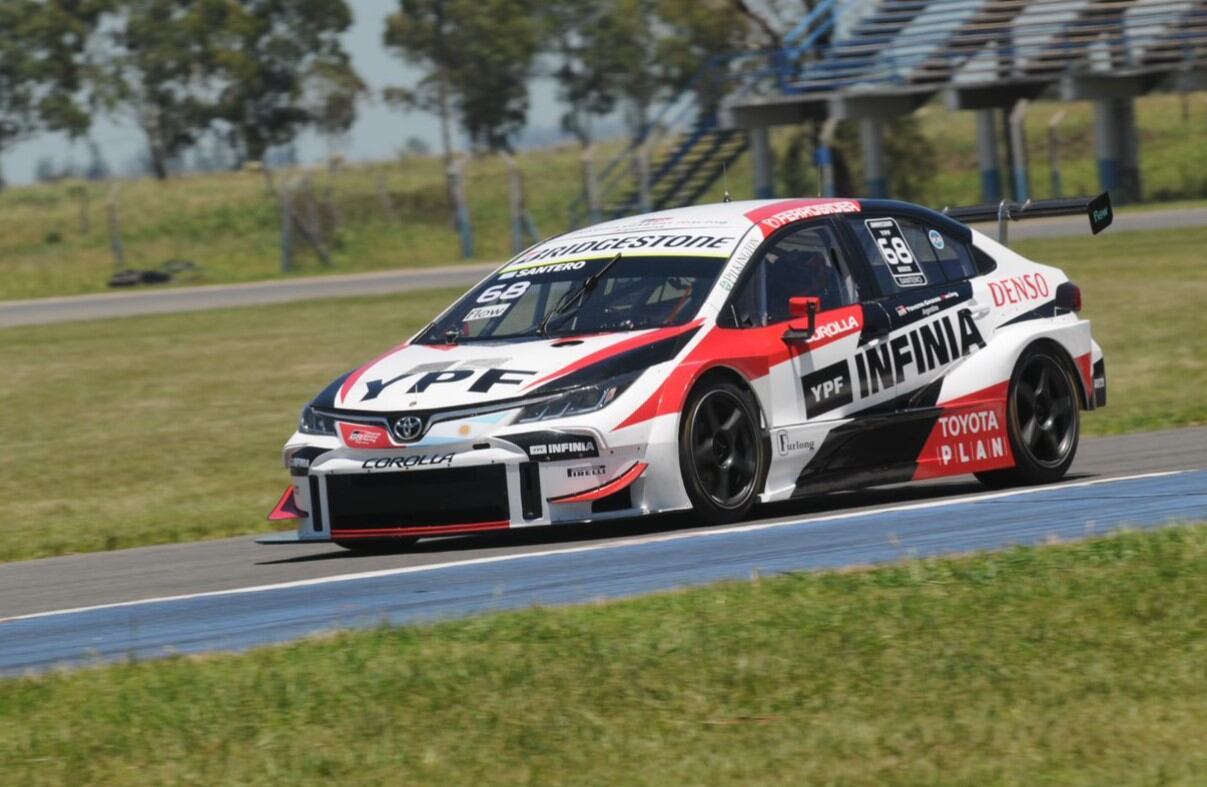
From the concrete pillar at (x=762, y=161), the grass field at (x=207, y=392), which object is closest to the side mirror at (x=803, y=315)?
the grass field at (x=207, y=392)

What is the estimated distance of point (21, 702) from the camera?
5586 millimetres

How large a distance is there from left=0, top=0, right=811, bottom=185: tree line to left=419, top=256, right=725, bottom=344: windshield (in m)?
59.0

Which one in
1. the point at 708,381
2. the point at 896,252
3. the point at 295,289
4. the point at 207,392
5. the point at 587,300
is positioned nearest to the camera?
the point at 708,381

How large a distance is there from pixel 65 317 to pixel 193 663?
82.3ft

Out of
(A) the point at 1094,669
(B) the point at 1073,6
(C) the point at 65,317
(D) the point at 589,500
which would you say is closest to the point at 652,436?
(D) the point at 589,500

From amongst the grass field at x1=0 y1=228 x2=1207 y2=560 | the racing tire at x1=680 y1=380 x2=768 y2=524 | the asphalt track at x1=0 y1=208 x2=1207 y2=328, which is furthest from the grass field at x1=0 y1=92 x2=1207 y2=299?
the racing tire at x1=680 y1=380 x2=768 y2=524

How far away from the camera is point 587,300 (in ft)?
31.5

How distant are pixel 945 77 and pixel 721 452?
3733 cm

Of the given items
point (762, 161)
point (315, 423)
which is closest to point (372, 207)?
point (762, 161)

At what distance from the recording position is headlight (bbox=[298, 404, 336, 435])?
8992 mm

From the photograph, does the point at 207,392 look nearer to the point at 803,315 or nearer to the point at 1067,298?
the point at 1067,298

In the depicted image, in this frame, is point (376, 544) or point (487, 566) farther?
point (376, 544)

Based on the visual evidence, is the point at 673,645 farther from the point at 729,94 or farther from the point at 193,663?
the point at 729,94

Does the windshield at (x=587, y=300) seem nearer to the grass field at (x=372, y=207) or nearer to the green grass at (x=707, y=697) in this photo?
the green grass at (x=707, y=697)
